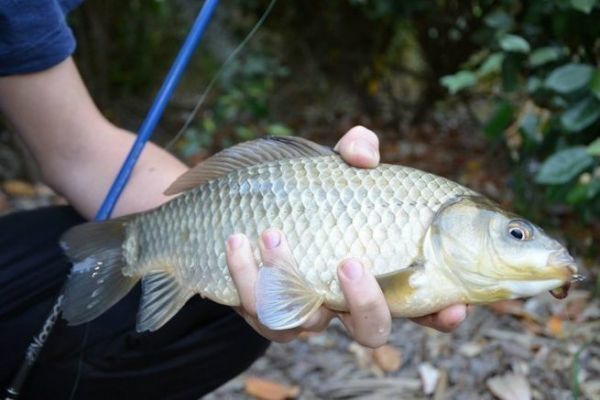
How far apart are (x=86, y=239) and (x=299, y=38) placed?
1.99m

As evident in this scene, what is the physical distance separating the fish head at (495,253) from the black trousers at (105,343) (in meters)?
0.38

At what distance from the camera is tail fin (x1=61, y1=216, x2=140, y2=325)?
86cm

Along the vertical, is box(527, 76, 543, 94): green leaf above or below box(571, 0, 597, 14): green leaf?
below

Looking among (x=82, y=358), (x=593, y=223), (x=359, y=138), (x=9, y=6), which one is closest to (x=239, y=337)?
(x=82, y=358)

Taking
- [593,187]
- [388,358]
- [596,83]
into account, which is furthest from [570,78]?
[388,358]

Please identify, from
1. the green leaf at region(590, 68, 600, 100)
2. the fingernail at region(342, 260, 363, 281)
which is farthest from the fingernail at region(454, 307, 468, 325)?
the green leaf at region(590, 68, 600, 100)

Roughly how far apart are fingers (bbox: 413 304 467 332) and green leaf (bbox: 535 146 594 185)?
562 mm

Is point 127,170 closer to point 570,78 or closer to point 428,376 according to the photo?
point 428,376

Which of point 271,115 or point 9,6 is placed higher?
point 9,6

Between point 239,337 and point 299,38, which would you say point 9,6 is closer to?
point 239,337

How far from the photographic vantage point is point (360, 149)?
791mm

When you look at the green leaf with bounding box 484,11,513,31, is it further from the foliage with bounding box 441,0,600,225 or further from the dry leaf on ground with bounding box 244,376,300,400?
the dry leaf on ground with bounding box 244,376,300,400

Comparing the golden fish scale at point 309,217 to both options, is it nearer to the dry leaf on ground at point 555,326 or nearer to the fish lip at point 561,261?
the fish lip at point 561,261

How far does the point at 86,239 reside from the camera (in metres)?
0.88
